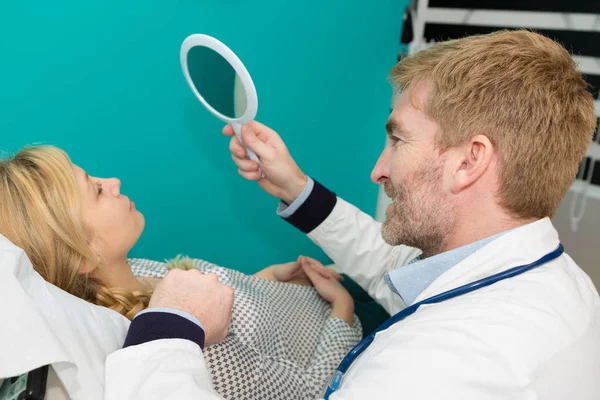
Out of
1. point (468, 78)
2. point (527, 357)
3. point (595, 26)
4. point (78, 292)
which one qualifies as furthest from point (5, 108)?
point (595, 26)

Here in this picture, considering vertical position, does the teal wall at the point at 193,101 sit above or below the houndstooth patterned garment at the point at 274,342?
above

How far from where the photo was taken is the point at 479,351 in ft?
2.67

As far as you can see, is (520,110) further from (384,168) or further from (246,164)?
(246,164)

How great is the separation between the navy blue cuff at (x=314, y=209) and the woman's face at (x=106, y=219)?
0.50 m

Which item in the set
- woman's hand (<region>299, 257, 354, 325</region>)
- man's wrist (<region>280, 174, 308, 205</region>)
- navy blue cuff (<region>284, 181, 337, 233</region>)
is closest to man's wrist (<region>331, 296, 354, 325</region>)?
woman's hand (<region>299, 257, 354, 325</region>)

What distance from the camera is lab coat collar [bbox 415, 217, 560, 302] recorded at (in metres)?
1.00

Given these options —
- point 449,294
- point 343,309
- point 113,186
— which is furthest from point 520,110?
point 113,186

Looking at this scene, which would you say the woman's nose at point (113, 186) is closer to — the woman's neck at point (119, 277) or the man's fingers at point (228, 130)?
the woman's neck at point (119, 277)

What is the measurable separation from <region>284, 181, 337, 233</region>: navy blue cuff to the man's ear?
0.61 meters

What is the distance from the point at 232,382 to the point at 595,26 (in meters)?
1.99

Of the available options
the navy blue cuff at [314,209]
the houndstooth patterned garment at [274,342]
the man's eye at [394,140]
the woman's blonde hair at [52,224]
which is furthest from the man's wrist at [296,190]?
the woman's blonde hair at [52,224]

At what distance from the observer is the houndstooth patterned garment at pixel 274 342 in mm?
1172

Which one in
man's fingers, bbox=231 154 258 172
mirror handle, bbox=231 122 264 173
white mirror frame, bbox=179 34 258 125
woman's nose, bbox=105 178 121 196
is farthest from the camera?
man's fingers, bbox=231 154 258 172

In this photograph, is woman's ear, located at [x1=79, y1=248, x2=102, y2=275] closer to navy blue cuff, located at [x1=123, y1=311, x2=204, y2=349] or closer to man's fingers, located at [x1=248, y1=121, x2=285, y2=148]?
navy blue cuff, located at [x1=123, y1=311, x2=204, y2=349]
